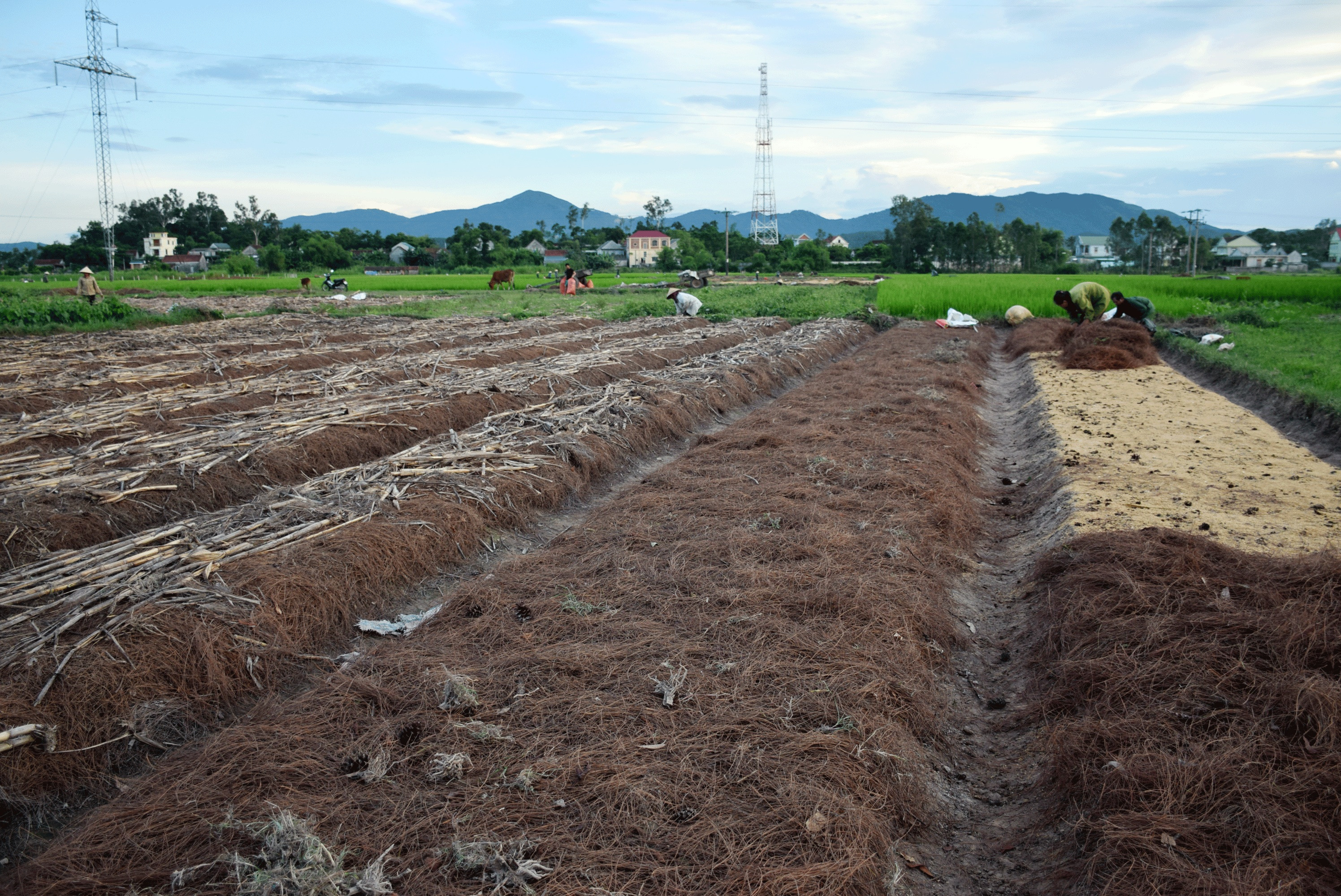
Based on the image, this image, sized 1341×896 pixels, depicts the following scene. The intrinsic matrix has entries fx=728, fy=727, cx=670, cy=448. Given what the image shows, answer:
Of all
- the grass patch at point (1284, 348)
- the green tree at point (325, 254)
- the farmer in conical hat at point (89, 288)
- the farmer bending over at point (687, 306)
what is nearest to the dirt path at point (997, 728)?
the grass patch at point (1284, 348)

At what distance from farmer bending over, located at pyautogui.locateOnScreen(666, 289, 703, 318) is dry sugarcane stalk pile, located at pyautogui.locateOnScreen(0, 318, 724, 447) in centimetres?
1128

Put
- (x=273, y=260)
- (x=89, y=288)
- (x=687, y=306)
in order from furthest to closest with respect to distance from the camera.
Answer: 1. (x=273, y=260)
2. (x=687, y=306)
3. (x=89, y=288)

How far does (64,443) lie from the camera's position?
26.6 feet

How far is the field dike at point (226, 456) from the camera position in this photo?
19.7 ft

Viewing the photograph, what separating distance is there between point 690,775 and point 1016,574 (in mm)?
4190

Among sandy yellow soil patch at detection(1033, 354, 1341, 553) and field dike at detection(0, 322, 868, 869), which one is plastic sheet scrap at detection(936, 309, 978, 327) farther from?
field dike at detection(0, 322, 868, 869)

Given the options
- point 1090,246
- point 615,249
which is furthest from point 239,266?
point 1090,246

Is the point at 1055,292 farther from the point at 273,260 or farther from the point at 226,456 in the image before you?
the point at 273,260

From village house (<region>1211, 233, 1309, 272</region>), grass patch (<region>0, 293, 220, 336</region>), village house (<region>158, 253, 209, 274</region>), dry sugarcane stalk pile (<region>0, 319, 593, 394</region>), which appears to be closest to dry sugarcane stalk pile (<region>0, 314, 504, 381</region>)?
dry sugarcane stalk pile (<region>0, 319, 593, 394</region>)

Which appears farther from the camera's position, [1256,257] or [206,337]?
[1256,257]

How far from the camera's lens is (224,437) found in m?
8.10

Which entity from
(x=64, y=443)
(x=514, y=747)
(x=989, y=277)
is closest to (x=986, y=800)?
(x=514, y=747)

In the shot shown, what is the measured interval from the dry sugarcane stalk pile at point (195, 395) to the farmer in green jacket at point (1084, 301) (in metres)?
16.4

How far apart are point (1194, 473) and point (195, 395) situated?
12603 millimetres
